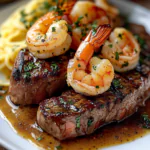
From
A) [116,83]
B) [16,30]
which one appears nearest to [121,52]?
[116,83]

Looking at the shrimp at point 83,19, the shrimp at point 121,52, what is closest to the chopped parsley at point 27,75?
the shrimp at point 83,19

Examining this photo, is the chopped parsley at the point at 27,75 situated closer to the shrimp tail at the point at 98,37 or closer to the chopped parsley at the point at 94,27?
the shrimp tail at the point at 98,37

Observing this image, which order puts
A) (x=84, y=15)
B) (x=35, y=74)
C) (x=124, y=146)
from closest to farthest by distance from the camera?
(x=124, y=146) < (x=35, y=74) < (x=84, y=15)

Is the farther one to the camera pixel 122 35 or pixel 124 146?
pixel 122 35

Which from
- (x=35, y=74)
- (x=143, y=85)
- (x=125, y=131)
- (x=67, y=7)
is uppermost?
(x=67, y=7)

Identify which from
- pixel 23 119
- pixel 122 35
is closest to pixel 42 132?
pixel 23 119

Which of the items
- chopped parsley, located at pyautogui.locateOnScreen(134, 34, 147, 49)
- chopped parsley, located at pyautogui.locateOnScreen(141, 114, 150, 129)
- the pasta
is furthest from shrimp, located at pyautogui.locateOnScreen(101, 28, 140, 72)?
the pasta

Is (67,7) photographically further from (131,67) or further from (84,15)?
(131,67)
